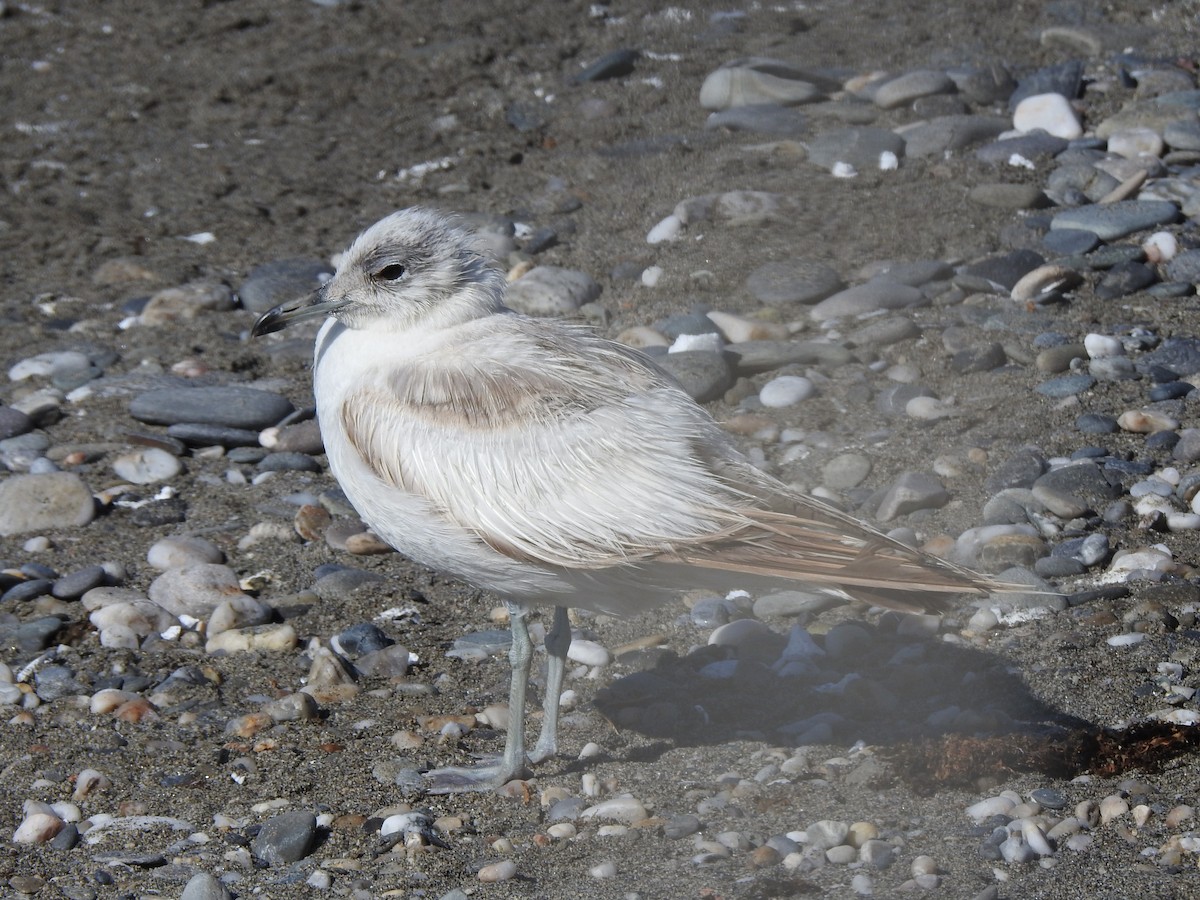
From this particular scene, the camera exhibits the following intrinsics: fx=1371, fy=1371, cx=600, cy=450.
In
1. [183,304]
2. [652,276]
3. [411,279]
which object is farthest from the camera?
[183,304]

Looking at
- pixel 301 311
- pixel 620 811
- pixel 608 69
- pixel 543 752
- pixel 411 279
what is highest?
pixel 411 279

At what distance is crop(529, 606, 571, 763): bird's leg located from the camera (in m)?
4.75

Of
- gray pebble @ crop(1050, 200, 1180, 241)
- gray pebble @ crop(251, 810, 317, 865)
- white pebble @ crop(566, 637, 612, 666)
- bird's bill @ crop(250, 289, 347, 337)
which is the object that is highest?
bird's bill @ crop(250, 289, 347, 337)

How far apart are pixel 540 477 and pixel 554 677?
0.93 metres

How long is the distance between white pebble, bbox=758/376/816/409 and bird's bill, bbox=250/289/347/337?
238 centimetres

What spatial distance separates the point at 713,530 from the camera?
Result: 416 cm

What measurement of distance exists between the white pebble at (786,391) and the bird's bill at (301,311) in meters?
2.38

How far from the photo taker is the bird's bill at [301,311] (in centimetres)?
478

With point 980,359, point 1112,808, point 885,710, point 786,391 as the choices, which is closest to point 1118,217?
point 980,359

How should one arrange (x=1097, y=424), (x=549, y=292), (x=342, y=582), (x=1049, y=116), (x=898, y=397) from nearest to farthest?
(x=342, y=582), (x=1097, y=424), (x=898, y=397), (x=549, y=292), (x=1049, y=116)

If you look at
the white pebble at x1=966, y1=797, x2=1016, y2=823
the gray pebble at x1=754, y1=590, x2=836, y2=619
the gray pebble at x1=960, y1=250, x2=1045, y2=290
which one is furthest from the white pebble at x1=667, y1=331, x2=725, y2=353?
the white pebble at x1=966, y1=797, x2=1016, y2=823

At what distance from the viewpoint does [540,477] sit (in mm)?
4238

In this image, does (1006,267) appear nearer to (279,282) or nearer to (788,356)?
(788,356)

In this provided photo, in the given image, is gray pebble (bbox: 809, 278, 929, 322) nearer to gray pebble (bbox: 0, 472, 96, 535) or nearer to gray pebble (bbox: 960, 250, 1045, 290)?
gray pebble (bbox: 960, 250, 1045, 290)
